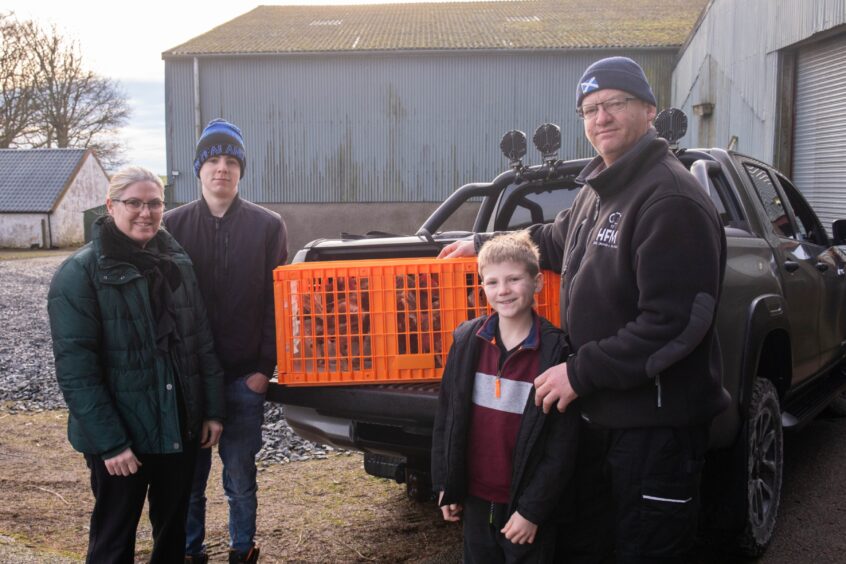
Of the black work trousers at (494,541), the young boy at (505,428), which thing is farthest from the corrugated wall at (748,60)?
the black work trousers at (494,541)

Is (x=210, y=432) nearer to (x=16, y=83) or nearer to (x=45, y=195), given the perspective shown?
(x=45, y=195)

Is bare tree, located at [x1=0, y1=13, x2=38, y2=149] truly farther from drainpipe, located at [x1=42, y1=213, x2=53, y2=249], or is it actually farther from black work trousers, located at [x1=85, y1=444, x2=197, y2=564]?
black work trousers, located at [x1=85, y1=444, x2=197, y2=564]

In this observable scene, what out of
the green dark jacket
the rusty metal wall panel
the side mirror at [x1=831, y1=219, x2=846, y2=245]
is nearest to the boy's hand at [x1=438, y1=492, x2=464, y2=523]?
the green dark jacket

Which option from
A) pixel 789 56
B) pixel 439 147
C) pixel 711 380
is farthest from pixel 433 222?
pixel 439 147

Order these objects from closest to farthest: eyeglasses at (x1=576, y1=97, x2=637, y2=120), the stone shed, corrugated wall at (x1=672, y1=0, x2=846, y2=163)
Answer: eyeglasses at (x1=576, y1=97, x2=637, y2=120)
corrugated wall at (x1=672, y1=0, x2=846, y2=163)
the stone shed

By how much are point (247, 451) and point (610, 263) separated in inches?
83.1

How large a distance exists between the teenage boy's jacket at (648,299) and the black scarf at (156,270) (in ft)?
5.36

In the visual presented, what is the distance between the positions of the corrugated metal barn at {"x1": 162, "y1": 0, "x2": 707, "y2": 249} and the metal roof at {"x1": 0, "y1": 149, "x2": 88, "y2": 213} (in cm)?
1865

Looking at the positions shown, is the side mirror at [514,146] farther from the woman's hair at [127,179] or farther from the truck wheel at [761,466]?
the woman's hair at [127,179]

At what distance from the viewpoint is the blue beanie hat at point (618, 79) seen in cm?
265

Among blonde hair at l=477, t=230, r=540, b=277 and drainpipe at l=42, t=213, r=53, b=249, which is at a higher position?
blonde hair at l=477, t=230, r=540, b=277

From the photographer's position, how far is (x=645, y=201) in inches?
98.0

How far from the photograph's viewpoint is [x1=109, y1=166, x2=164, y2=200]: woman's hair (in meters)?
3.22

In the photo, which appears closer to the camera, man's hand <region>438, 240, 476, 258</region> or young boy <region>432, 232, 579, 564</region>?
young boy <region>432, 232, 579, 564</region>
